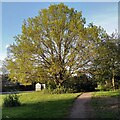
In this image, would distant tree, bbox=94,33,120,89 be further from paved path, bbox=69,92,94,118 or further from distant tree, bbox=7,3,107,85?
paved path, bbox=69,92,94,118

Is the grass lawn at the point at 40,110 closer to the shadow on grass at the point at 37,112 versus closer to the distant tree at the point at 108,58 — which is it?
the shadow on grass at the point at 37,112

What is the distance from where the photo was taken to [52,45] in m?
28.0

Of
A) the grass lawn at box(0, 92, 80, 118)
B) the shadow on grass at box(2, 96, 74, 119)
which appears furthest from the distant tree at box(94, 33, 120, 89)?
the shadow on grass at box(2, 96, 74, 119)

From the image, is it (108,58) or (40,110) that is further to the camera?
(108,58)

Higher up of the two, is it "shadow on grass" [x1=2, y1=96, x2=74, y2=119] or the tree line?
the tree line

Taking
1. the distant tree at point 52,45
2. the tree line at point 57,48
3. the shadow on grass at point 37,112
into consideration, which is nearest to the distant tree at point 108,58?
the tree line at point 57,48

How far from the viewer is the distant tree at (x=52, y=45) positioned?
27094 mm

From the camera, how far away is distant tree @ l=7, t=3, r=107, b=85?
2709 cm

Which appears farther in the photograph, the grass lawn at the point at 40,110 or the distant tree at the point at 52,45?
the distant tree at the point at 52,45

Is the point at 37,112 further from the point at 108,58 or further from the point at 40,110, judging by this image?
the point at 108,58

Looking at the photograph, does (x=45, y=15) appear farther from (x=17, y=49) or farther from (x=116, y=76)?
(x=116, y=76)

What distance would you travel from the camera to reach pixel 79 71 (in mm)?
28453

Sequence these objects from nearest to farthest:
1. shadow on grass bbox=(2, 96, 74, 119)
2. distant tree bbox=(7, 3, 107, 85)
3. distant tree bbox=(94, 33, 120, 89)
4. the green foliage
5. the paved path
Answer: the paved path → shadow on grass bbox=(2, 96, 74, 119) → distant tree bbox=(7, 3, 107, 85) → distant tree bbox=(94, 33, 120, 89) → the green foliage

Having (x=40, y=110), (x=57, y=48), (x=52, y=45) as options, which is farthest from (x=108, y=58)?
(x=40, y=110)
